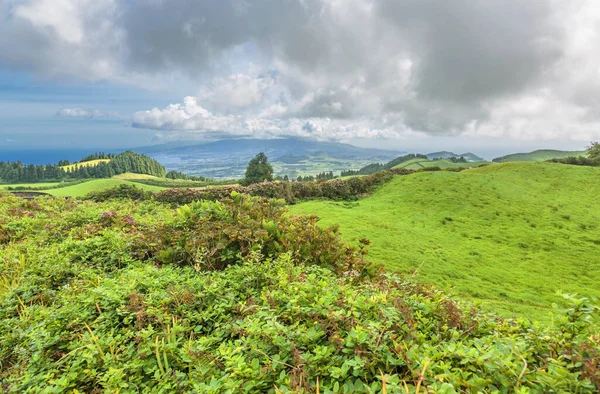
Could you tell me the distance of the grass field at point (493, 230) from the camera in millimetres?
8125

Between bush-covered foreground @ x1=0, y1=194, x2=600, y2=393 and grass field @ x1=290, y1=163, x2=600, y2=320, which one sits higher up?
bush-covered foreground @ x1=0, y1=194, x2=600, y2=393

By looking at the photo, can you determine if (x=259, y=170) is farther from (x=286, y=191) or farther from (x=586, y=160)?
(x=586, y=160)

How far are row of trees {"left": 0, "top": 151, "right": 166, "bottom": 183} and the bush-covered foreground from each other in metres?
111

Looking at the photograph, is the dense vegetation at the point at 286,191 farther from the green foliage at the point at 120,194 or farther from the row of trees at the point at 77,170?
the row of trees at the point at 77,170

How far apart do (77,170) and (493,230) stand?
12984 cm

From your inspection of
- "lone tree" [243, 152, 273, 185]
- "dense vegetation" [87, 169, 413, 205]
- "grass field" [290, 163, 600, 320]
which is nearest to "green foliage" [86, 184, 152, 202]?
"dense vegetation" [87, 169, 413, 205]

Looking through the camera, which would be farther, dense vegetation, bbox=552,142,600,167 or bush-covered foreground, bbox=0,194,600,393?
dense vegetation, bbox=552,142,600,167

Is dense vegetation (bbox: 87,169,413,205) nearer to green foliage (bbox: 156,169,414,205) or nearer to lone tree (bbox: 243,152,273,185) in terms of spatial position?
green foliage (bbox: 156,169,414,205)

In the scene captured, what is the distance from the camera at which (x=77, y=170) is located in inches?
4215

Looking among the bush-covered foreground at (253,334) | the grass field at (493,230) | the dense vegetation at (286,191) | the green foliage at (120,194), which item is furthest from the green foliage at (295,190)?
the bush-covered foreground at (253,334)

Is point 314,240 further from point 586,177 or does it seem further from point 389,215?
point 586,177

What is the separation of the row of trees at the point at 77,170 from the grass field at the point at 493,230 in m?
107

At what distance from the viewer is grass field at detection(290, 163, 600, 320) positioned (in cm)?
812

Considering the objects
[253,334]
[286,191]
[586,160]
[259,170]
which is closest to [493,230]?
[286,191]
